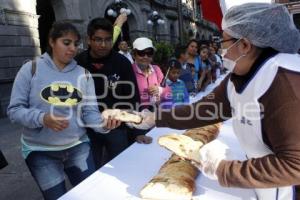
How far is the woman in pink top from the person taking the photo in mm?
3364

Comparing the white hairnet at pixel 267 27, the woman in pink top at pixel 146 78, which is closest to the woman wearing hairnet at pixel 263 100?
the white hairnet at pixel 267 27

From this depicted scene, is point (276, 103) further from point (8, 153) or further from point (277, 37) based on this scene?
point (8, 153)

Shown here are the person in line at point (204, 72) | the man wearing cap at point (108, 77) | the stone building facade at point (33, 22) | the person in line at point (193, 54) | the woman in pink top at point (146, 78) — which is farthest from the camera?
the stone building facade at point (33, 22)

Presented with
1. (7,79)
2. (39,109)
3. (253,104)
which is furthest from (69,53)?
(7,79)

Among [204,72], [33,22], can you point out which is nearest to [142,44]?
[204,72]

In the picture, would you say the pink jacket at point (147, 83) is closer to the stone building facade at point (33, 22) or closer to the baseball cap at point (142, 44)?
the baseball cap at point (142, 44)

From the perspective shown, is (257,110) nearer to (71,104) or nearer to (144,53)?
(71,104)

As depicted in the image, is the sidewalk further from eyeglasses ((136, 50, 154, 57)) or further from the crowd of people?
eyeglasses ((136, 50, 154, 57))

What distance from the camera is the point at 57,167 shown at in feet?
7.21

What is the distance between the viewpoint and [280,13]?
4.21ft

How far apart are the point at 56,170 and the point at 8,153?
11.8 ft

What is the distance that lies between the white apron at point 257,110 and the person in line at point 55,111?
2.98 feet

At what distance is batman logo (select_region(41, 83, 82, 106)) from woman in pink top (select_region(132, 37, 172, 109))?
45.0 inches

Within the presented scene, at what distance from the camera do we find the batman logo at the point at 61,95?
6.96ft
